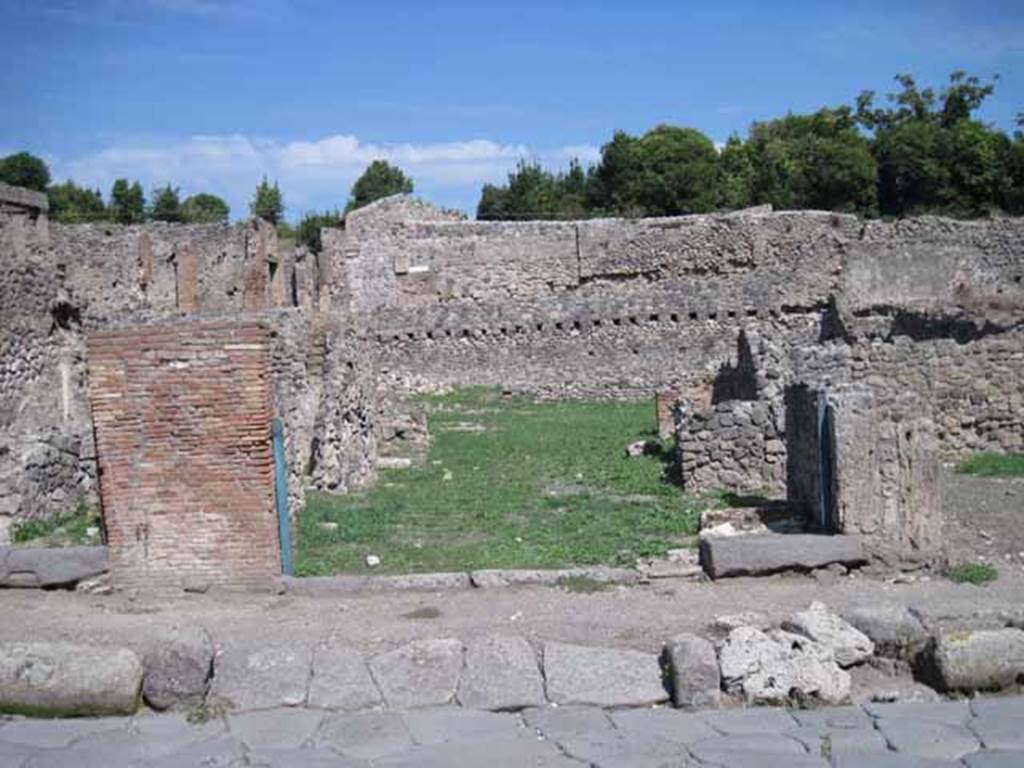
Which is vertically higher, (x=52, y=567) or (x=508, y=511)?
(x=52, y=567)

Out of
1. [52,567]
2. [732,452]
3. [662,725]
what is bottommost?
[662,725]

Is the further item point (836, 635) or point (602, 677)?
point (836, 635)

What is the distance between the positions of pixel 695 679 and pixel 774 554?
2.26m

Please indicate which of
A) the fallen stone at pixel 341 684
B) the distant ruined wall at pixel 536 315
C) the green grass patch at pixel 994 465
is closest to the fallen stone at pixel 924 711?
the fallen stone at pixel 341 684

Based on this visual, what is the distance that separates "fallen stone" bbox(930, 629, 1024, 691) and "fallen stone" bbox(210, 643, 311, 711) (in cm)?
332

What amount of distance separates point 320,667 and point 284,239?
2084 inches

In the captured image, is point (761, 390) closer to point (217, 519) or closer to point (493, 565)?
point (493, 565)

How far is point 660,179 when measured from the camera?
4878 centimetres

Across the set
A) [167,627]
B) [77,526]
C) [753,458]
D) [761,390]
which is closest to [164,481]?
[167,627]

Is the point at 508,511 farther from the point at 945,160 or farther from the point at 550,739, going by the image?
the point at 945,160

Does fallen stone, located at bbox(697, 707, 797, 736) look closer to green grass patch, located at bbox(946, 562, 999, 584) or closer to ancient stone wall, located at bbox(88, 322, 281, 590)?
green grass patch, located at bbox(946, 562, 999, 584)

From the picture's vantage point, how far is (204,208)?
203ft

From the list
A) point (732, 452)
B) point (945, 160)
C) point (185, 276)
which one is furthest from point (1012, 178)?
point (732, 452)

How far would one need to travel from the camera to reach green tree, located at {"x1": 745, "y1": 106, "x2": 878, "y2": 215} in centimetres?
4364
